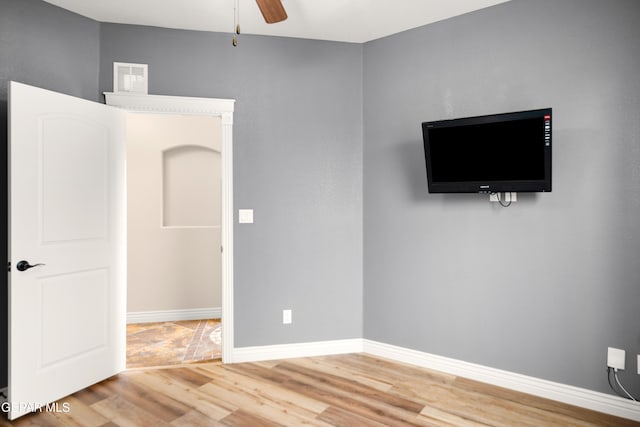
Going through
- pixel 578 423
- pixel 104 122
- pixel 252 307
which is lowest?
pixel 578 423

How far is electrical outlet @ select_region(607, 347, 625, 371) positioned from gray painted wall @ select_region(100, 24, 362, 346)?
182 centimetres

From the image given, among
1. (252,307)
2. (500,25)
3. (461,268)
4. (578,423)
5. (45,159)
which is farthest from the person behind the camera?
(252,307)

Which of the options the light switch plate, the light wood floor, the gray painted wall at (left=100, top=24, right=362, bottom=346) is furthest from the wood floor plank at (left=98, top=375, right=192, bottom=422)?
the light switch plate

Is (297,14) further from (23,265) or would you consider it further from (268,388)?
(268,388)

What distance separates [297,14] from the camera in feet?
9.64

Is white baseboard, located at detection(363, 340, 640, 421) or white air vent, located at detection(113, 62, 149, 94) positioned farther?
white air vent, located at detection(113, 62, 149, 94)

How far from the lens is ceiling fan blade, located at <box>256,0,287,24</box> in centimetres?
208

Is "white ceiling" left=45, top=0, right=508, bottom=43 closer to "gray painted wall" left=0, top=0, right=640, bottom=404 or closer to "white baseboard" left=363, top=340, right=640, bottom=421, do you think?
"gray painted wall" left=0, top=0, right=640, bottom=404

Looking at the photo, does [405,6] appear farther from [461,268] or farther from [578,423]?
[578,423]

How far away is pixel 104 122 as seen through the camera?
2.89 m

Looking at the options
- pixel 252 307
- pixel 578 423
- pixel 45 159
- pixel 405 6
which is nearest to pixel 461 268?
pixel 578 423

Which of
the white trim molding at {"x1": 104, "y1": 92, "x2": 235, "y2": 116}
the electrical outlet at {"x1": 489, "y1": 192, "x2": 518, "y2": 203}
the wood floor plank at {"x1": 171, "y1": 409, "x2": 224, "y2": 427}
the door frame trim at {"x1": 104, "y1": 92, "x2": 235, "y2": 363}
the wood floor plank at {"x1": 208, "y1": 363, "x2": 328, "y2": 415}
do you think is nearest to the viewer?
the wood floor plank at {"x1": 171, "y1": 409, "x2": 224, "y2": 427}

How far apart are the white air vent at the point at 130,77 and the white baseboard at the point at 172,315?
2596 millimetres

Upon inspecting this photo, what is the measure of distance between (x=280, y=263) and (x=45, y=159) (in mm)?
1850
